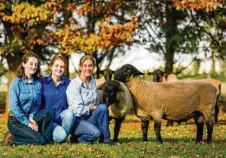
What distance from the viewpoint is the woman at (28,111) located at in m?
11.5

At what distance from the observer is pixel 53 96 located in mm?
11758

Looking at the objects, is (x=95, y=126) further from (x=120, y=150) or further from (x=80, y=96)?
(x=120, y=150)

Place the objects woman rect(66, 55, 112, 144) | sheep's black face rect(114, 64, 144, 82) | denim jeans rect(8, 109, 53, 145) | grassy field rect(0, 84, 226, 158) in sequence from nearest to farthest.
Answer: grassy field rect(0, 84, 226, 158) < denim jeans rect(8, 109, 53, 145) < woman rect(66, 55, 112, 144) < sheep's black face rect(114, 64, 144, 82)

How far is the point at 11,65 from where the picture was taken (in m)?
26.8

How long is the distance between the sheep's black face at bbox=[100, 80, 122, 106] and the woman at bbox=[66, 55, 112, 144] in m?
0.37

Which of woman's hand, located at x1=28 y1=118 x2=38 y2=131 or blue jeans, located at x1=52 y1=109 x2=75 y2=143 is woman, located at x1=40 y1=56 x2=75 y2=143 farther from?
woman's hand, located at x1=28 y1=118 x2=38 y2=131

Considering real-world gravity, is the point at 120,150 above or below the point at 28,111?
below

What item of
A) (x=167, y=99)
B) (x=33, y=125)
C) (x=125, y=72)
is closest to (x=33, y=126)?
(x=33, y=125)

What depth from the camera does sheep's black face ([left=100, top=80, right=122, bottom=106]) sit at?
482 inches

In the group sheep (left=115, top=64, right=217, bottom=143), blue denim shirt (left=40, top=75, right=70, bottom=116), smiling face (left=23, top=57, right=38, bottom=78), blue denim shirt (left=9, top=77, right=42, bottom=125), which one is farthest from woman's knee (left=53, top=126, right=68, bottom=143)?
sheep (left=115, top=64, right=217, bottom=143)

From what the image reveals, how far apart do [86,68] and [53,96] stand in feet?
2.53

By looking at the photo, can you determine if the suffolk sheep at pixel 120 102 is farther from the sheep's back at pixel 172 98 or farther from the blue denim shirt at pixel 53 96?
the blue denim shirt at pixel 53 96

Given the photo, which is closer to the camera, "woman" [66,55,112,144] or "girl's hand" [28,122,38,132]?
"girl's hand" [28,122,38,132]

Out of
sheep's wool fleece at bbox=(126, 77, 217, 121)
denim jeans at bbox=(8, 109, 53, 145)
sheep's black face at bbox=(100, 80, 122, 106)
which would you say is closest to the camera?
denim jeans at bbox=(8, 109, 53, 145)
